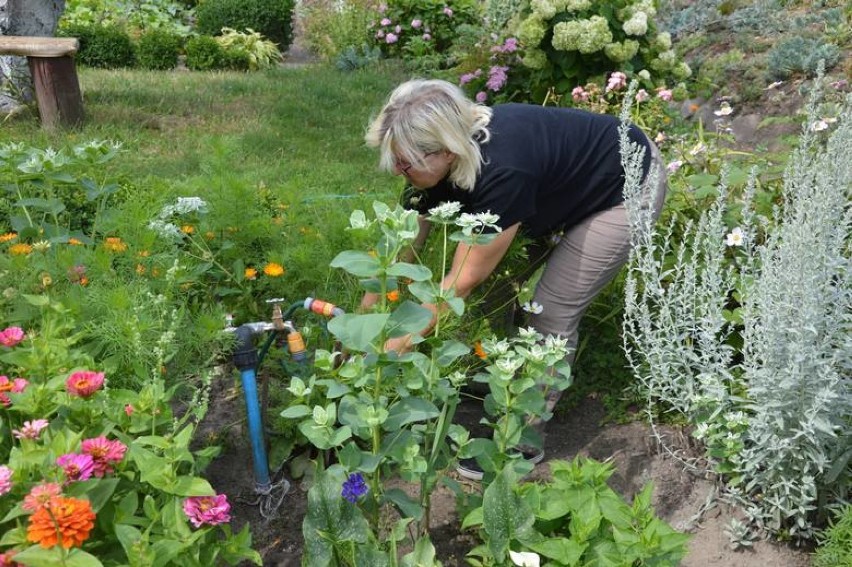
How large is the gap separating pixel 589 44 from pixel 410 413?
3.72 metres

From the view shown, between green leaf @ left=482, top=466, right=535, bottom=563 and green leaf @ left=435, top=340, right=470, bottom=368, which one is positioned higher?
green leaf @ left=435, top=340, right=470, bottom=368

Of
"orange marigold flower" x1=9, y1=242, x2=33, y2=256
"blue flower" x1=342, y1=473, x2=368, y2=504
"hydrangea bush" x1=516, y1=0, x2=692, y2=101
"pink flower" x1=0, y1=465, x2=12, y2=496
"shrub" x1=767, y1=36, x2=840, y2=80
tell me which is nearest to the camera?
"pink flower" x1=0, y1=465, x2=12, y2=496

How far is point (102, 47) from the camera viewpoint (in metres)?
8.49

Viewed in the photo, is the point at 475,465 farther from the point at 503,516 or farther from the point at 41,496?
the point at 41,496

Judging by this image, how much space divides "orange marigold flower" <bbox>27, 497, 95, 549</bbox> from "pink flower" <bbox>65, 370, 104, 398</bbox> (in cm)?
38

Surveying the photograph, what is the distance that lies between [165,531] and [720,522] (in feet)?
5.23

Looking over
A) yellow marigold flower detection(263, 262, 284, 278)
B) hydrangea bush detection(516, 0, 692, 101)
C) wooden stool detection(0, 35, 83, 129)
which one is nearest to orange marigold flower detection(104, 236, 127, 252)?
yellow marigold flower detection(263, 262, 284, 278)

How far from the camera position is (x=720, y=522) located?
7.82 ft

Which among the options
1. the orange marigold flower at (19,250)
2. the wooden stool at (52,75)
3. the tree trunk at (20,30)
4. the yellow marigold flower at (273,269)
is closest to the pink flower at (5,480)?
the orange marigold flower at (19,250)

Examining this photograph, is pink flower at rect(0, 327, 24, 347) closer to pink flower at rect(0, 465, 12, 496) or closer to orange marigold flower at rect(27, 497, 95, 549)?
pink flower at rect(0, 465, 12, 496)

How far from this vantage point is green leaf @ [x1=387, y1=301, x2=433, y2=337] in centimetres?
175

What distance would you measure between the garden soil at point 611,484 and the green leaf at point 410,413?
0.63m

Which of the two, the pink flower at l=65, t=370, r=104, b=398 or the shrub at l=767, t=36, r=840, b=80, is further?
the shrub at l=767, t=36, r=840, b=80

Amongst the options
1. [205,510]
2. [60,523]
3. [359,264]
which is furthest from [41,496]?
[359,264]
